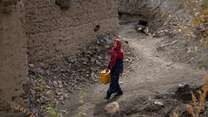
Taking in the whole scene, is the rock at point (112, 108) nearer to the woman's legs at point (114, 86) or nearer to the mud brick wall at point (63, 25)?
the woman's legs at point (114, 86)

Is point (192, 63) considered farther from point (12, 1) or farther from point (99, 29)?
point (12, 1)

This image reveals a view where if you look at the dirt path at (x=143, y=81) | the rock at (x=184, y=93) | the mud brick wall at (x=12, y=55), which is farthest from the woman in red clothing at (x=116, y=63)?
the mud brick wall at (x=12, y=55)

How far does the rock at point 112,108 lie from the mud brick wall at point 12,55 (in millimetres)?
1420

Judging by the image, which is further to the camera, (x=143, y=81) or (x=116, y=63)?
(x=143, y=81)

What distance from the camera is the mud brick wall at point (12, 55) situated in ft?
25.4

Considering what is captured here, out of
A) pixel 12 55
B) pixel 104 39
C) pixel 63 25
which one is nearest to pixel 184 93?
pixel 12 55

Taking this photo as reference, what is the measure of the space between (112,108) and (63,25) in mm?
2831

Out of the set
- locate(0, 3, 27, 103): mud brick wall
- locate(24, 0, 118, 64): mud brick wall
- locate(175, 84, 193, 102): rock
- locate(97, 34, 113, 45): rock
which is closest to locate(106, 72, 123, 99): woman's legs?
locate(175, 84, 193, 102): rock

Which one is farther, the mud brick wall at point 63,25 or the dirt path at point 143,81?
the mud brick wall at point 63,25

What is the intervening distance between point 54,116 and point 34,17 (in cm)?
267

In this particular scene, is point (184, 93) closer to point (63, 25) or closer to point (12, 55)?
point (12, 55)

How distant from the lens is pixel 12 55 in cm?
792

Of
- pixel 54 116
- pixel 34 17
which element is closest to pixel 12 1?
pixel 54 116

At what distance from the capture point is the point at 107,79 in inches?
346
